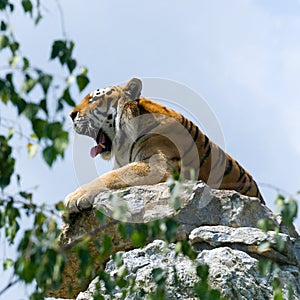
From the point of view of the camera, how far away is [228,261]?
676cm

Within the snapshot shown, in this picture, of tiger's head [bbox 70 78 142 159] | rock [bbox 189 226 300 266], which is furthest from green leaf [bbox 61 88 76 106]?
tiger's head [bbox 70 78 142 159]

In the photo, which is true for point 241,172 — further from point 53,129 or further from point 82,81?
point 53,129

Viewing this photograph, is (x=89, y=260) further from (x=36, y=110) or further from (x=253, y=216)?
(x=253, y=216)

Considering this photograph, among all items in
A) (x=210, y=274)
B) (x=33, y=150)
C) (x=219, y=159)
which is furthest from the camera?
(x=219, y=159)

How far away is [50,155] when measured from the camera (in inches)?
152

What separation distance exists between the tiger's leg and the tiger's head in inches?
20.5

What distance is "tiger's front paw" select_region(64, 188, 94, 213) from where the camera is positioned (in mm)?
7742

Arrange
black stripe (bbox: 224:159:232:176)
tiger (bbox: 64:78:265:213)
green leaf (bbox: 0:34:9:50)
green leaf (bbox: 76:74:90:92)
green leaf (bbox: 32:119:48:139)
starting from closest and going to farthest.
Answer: green leaf (bbox: 32:119:48:139)
green leaf (bbox: 76:74:90:92)
green leaf (bbox: 0:34:9:50)
tiger (bbox: 64:78:265:213)
black stripe (bbox: 224:159:232:176)

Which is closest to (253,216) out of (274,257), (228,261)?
(274,257)

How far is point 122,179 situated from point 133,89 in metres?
1.54

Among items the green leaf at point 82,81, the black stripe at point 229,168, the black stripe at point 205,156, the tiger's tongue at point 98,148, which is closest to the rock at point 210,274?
the tiger's tongue at point 98,148

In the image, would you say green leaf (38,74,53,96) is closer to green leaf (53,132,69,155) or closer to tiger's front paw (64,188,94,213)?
green leaf (53,132,69,155)

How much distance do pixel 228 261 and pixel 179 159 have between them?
2.37 m

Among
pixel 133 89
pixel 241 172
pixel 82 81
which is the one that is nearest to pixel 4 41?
pixel 82 81
